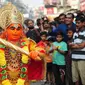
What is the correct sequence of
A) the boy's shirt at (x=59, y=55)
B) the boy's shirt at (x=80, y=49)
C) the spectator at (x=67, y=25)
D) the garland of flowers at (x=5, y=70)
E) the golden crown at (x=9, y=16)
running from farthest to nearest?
the spectator at (x=67, y=25) < the boy's shirt at (x=59, y=55) < the boy's shirt at (x=80, y=49) < the golden crown at (x=9, y=16) < the garland of flowers at (x=5, y=70)

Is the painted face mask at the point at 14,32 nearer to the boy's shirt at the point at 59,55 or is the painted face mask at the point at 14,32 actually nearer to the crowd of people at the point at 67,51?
the crowd of people at the point at 67,51

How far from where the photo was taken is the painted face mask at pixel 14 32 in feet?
18.7

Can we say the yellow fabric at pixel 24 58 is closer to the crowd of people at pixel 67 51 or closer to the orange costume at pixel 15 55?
the orange costume at pixel 15 55

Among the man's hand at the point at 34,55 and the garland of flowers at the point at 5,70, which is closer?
the man's hand at the point at 34,55

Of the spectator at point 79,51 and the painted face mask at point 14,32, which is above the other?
the painted face mask at point 14,32

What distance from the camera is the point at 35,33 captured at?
10602mm

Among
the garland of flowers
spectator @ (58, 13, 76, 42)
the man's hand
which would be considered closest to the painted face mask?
the garland of flowers

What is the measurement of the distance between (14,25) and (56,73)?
3.59 m

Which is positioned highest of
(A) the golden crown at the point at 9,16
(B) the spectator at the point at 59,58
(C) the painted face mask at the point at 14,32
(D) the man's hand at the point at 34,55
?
(A) the golden crown at the point at 9,16

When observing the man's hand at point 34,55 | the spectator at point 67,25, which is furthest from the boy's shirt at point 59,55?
the man's hand at point 34,55

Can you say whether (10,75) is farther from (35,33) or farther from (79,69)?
(35,33)

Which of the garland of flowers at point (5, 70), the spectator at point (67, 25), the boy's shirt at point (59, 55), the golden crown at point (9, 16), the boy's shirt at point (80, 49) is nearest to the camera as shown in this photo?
the garland of flowers at point (5, 70)

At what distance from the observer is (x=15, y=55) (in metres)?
5.78

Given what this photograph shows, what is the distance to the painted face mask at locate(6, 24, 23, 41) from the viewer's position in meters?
5.71
